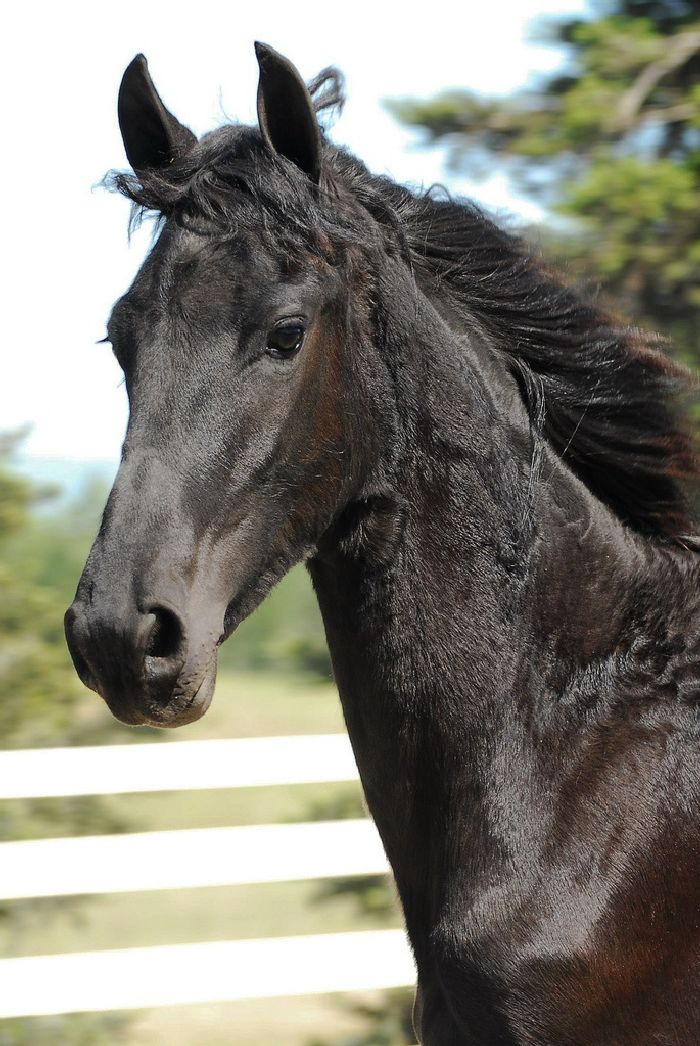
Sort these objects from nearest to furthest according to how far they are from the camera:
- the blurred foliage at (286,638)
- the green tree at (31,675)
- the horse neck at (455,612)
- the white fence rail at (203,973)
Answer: the horse neck at (455,612), the white fence rail at (203,973), the green tree at (31,675), the blurred foliage at (286,638)

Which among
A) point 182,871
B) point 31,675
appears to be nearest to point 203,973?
point 182,871

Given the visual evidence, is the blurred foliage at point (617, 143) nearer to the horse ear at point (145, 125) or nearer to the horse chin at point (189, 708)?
the horse ear at point (145, 125)

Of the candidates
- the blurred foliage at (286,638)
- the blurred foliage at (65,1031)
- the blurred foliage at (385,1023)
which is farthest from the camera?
the blurred foliage at (286,638)

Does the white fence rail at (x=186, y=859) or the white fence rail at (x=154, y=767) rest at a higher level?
the white fence rail at (x=154, y=767)

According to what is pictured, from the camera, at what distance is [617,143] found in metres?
4.82

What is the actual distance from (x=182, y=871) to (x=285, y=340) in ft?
9.12

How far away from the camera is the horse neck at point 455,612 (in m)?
2.00

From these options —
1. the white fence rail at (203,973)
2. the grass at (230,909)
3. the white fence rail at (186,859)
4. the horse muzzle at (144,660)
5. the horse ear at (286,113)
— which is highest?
the horse ear at (286,113)

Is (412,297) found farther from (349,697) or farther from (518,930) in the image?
(518,930)

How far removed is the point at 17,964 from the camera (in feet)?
13.2

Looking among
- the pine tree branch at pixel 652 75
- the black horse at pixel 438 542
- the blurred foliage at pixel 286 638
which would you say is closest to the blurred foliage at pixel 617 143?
the pine tree branch at pixel 652 75

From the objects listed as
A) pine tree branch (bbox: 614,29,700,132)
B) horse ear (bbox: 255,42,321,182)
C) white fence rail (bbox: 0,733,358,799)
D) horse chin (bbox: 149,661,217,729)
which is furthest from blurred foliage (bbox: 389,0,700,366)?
horse chin (bbox: 149,661,217,729)

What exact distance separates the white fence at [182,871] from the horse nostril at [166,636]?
257cm

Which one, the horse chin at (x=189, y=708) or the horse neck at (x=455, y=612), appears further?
the horse neck at (x=455, y=612)
